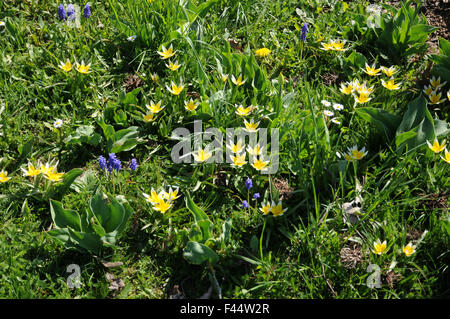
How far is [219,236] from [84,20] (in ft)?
6.29

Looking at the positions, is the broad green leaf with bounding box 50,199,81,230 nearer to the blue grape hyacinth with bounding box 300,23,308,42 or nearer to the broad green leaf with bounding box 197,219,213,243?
the broad green leaf with bounding box 197,219,213,243

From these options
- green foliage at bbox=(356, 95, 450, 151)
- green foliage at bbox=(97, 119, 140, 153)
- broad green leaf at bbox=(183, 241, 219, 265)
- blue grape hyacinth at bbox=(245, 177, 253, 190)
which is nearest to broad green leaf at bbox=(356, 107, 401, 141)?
green foliage at bbox=(356, 95, 450, 151)

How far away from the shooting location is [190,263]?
2.09 m

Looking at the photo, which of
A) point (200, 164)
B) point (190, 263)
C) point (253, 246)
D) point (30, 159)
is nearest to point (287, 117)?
point (200, 164)

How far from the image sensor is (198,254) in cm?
204

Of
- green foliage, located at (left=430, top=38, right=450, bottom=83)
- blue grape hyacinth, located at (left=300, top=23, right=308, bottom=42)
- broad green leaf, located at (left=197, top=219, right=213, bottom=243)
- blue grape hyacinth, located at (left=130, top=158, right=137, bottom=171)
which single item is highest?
blue grape hyacinth, located at (left=300, top=23, right=308, bottom=42)

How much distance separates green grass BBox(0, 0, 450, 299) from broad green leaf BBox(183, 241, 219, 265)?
0.04m

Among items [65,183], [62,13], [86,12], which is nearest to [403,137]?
[65,183]

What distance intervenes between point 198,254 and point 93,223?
1.61ft

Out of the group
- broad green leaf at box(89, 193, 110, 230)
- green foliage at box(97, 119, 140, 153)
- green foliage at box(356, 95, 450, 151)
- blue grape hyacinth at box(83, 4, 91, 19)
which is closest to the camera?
broad green leaf at box(89, 193, 110, 230)

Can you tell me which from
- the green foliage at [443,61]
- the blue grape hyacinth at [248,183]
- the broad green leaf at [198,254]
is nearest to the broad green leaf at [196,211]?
the broad green leaf at [198,254]

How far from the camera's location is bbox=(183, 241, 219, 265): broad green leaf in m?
2.03
